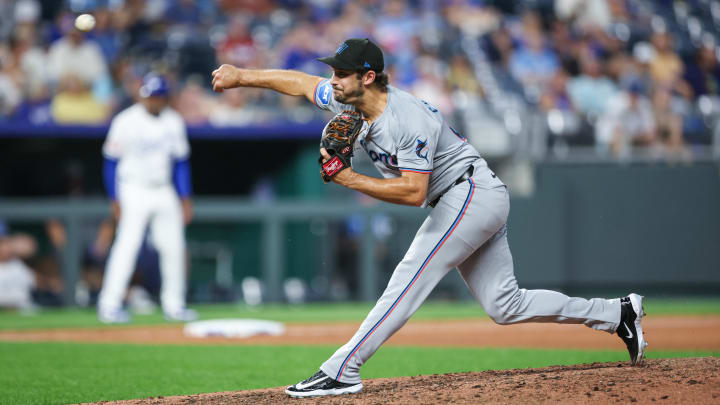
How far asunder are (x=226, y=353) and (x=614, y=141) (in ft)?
23.6

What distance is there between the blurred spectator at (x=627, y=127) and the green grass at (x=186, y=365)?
19.9 feet

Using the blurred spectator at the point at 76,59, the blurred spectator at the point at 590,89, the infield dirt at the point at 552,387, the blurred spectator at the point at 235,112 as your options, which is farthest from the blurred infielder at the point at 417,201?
the blurred spectator at the point at 590,89

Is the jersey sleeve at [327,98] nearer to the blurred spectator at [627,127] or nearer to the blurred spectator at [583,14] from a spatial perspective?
the blurred spectator at [627,127]

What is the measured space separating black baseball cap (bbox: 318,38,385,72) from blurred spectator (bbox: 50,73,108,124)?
7348 mm

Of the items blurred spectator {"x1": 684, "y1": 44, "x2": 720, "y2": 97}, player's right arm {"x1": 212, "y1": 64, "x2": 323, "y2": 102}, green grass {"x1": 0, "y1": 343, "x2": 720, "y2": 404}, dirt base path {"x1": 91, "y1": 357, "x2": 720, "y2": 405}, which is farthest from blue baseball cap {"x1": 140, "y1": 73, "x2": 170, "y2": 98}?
blurred spectator {"x1": 684, "y1": 44, "x2": 720, "y2": 97}

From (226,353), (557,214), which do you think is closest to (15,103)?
(226,353)

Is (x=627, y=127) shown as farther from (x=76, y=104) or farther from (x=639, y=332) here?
(x=639, y=332)

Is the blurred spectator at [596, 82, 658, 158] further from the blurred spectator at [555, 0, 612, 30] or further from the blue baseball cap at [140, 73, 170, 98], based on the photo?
the blue baseball cap at [140, 73, 170, 98]

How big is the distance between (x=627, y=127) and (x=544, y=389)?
28.8 ft

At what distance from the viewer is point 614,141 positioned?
1188 centimetres

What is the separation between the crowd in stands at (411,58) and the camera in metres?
11.2

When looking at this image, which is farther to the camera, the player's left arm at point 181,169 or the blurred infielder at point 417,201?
the player's left arm at point 181,169

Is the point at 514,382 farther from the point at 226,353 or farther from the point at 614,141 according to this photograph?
the point at 614,141

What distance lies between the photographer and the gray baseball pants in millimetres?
4145
